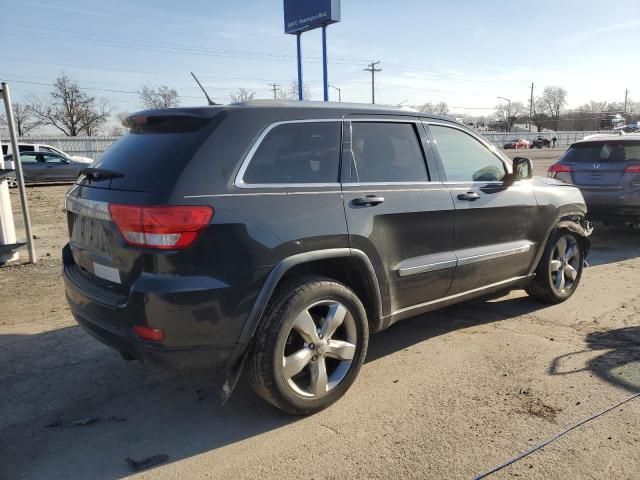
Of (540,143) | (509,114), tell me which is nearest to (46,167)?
(540,143)

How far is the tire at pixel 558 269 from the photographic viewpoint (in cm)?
500

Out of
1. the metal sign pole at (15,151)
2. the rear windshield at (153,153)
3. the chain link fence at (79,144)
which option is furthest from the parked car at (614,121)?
the rear windshield at (153,153)

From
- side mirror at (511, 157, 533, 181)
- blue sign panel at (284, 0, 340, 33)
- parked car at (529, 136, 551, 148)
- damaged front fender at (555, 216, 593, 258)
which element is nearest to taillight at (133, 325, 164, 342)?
side mirror at (511, 157, 533, 181)

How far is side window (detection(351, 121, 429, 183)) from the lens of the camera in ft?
11.7

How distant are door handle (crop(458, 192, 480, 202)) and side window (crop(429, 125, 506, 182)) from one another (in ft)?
0.43

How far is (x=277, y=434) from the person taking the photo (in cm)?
306

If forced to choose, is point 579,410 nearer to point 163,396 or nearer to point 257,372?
point 257,372

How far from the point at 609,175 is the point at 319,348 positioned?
6.72 metres

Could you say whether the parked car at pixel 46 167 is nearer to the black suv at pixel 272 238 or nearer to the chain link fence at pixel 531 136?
the black suv at pixel 272 238

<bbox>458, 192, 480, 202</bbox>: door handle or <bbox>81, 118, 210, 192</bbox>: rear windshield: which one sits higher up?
<bbox>81, 118, 210, 192</bbox>: rear windshield

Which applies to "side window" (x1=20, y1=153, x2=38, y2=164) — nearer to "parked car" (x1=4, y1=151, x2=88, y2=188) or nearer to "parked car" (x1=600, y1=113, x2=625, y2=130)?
"parked car" (x1=4, y1=151, x2=88, y2=188)

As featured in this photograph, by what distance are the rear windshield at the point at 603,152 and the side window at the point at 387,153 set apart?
5.63 metres

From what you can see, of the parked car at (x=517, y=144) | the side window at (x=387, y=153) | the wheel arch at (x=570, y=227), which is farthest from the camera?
the parked car at (x=517, y=144)

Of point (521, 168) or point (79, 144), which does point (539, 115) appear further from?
point (521, 168)
